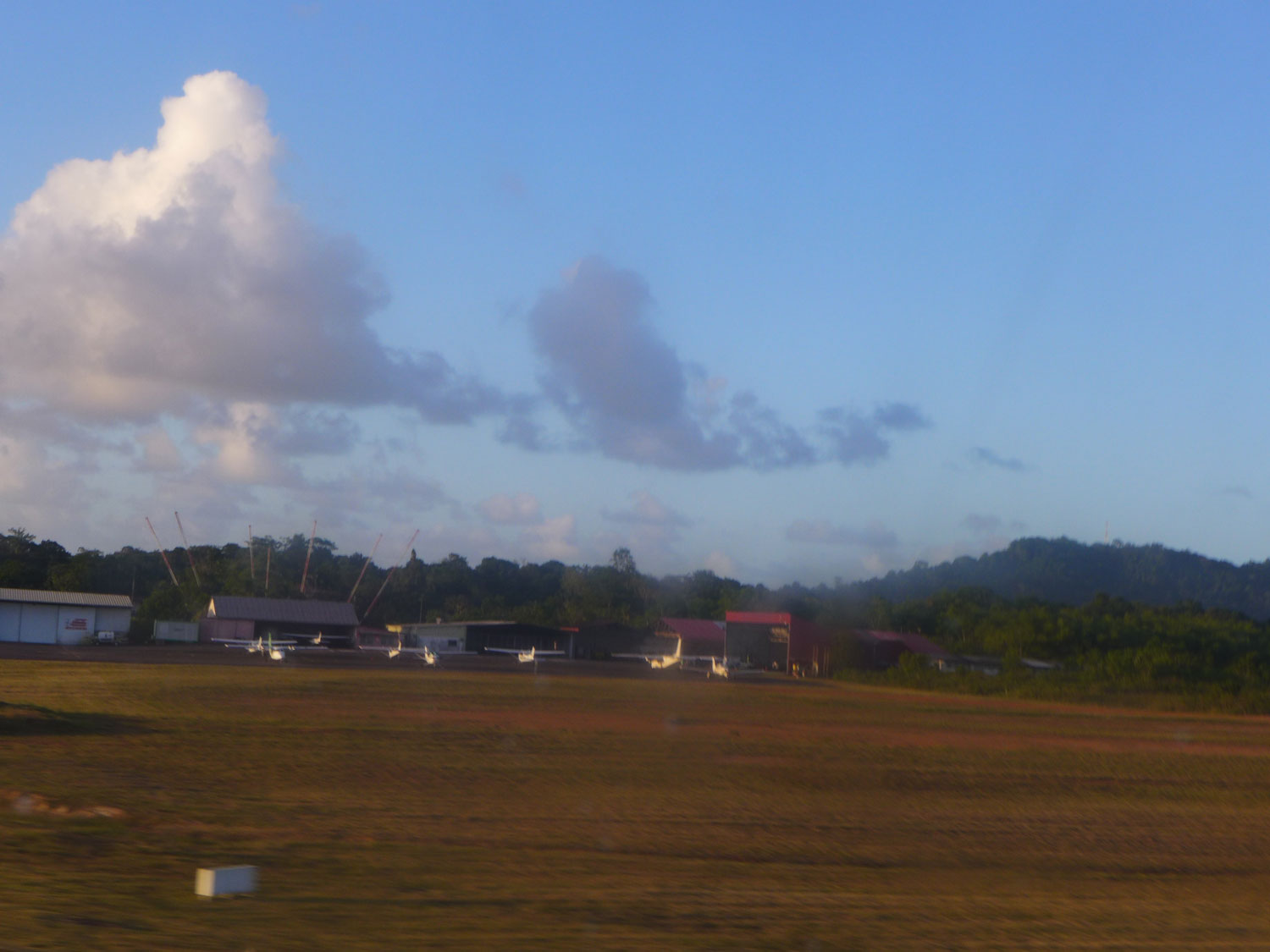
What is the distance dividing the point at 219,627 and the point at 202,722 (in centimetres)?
6152

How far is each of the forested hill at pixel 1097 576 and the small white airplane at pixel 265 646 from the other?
40.7 metres

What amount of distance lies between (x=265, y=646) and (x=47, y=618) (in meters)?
13.2

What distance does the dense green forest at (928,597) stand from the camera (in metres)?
53.4

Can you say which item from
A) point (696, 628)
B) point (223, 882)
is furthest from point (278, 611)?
point (223, 882)

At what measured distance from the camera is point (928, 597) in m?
73.9

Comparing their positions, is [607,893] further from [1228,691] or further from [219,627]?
[219,627]

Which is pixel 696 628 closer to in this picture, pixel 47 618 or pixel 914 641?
pixel 914 641

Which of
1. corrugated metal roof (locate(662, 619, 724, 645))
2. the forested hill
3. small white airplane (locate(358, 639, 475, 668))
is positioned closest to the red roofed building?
corrugated metal roof (locate(662, 619, 724, 645))

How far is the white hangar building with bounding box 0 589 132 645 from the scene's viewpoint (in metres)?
63.9

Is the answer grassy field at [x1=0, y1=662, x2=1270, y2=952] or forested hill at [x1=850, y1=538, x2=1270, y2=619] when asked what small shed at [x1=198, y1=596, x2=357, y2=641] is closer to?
forested hill at [x1=850, y1=538, x2=1270, y2=619]

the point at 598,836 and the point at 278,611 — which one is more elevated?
the point at 598,836

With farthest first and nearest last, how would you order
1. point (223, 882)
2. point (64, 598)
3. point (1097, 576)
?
point (1097, 576) → point (64, 598) → point (223, 882)

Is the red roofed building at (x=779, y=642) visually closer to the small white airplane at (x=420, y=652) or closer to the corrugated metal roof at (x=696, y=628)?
the corrugated metal roof at (x=696, y=628)

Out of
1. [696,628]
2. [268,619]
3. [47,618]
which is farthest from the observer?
[696,628]
